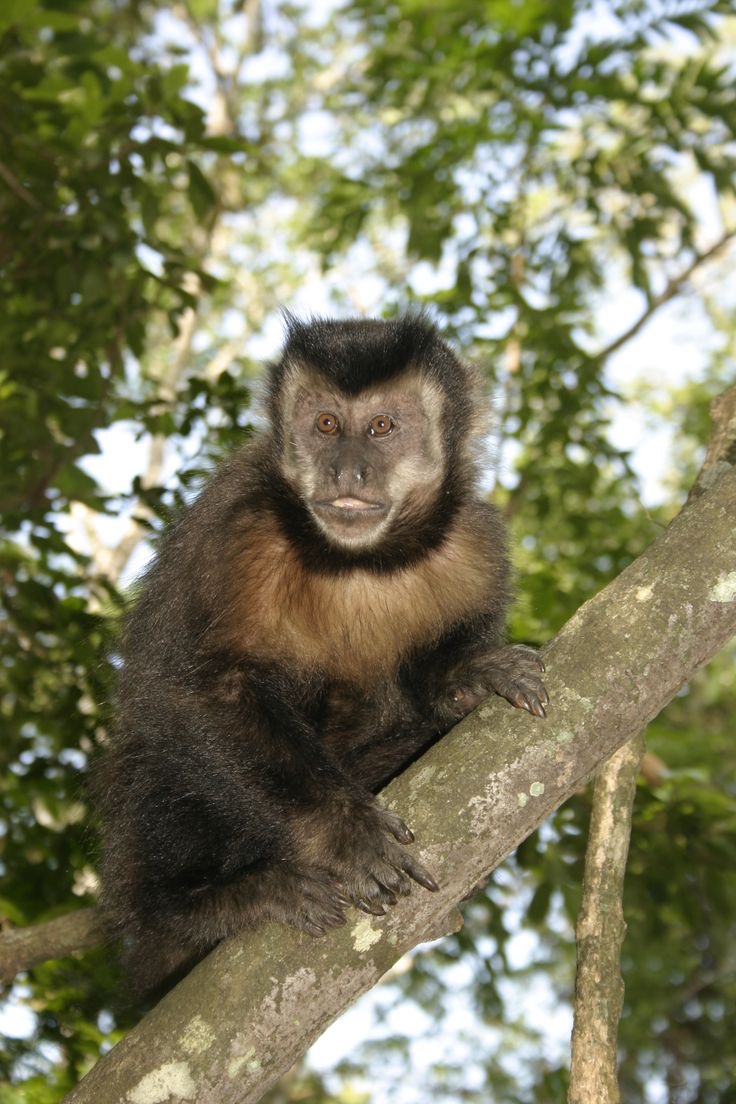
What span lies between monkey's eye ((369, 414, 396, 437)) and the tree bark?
135 centimetres

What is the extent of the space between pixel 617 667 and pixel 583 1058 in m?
0.93

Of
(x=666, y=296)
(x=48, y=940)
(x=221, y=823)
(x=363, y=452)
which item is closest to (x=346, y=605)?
(x=363, y=452)

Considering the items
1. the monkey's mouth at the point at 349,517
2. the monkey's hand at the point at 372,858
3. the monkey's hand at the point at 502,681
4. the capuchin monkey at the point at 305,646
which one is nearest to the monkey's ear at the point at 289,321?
the capuchin monkey at the point at 305,646

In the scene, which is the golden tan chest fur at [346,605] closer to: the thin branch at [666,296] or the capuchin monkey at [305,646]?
the capuchin monkey at [305,646]

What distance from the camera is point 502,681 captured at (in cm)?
269

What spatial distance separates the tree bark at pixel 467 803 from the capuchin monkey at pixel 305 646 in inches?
8.3

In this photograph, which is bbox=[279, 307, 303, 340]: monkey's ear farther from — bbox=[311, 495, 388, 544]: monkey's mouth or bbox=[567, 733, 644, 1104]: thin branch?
bbox=[567, 733, 644, 1104]: thin branch

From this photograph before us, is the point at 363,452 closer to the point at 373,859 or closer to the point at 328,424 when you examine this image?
the point at 328,424

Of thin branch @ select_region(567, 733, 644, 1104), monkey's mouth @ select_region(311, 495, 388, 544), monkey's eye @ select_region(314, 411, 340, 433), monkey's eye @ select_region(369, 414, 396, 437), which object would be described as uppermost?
monkey's eye @ select_region(314, 411, 340, 433)

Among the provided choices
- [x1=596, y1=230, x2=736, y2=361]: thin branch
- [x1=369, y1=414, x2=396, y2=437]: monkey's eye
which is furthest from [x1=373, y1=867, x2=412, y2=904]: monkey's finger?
[x1=596, y1=230, x2=736, y2=361]: thin branch

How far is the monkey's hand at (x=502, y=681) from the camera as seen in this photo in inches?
99.4

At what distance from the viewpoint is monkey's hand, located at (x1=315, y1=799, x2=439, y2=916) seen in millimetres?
2420

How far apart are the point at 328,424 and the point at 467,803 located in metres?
1.73

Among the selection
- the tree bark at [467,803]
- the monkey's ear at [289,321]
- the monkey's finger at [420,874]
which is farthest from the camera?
the monkey's ear at [289,321]
